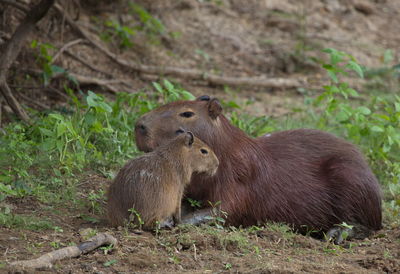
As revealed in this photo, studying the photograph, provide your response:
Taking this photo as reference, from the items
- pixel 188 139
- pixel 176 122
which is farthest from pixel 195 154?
pixel 176 122

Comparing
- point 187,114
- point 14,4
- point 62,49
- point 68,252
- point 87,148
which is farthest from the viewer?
point 62,49

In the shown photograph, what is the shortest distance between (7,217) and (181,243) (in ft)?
3.99

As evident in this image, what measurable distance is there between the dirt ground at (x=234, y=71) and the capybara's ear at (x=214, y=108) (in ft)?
3.10

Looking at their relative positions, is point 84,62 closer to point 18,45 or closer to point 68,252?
point 18,45

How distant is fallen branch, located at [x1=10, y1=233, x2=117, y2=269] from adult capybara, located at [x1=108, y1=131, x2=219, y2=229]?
0.45 metres

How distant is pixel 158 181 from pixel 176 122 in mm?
654

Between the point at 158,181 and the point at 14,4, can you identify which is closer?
the point at 158,181

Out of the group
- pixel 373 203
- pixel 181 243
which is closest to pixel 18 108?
pixel 181 243

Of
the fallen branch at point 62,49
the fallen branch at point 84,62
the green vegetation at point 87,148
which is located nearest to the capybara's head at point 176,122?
the green vegetation at point 87,148

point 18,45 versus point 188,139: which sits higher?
point 18,45

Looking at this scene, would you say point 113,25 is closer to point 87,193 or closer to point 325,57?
point 325,57

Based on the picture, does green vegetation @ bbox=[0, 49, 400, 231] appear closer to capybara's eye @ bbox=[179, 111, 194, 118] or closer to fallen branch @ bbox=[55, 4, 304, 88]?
capybara's eye @ bbox=[179, 111, 194, 118]

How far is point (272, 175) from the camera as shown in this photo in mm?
5168

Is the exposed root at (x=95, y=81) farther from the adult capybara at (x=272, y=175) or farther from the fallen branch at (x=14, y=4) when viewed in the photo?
the adult capybara at (x=272, y=175)
